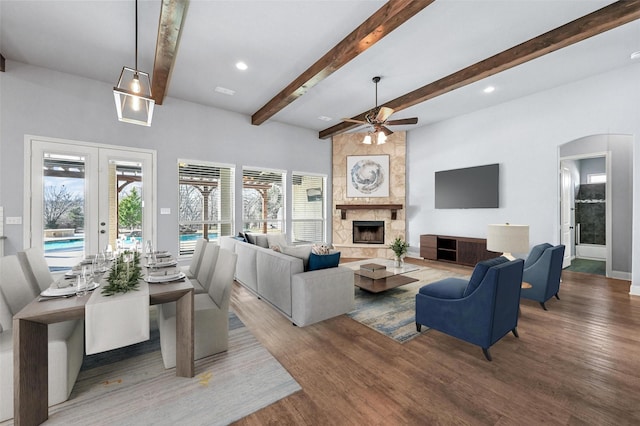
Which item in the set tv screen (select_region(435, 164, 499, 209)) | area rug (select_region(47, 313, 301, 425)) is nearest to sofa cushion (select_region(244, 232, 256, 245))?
area rug (select_region(47, 313, 301, 425))

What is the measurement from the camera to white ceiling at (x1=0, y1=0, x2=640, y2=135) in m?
2.78

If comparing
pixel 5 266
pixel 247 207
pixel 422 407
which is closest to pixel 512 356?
pixel 422 407

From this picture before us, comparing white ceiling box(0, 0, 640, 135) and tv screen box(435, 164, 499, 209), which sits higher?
white ceiling box(0, 0, 640, 135)

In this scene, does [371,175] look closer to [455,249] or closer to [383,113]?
[455,249]

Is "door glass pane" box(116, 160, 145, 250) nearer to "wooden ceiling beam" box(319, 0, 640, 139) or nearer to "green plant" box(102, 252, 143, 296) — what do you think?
"green plant" box(102, 252, 143, 296)

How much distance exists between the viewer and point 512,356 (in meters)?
2.30

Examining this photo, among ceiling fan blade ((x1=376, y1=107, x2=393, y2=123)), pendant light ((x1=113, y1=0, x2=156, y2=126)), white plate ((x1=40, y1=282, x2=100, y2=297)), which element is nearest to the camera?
white plate ((x1=40, y1=282, x2=100, y2=297))

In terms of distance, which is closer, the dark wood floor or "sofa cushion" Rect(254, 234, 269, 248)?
the dark wood floor

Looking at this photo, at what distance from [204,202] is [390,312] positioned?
14.2 feet

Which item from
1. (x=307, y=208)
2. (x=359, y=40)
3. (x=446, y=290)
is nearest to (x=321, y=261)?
(x=446, y=290)

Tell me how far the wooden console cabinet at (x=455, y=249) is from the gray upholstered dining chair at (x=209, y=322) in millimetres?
5301

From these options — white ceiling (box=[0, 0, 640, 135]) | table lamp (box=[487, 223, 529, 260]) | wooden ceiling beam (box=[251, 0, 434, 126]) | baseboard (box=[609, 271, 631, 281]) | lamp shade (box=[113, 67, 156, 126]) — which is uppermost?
white ceiling (box=[0, 0, 640, 135])

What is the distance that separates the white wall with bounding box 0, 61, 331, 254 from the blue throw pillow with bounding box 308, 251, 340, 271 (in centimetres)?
331

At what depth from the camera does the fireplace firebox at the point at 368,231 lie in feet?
24.0
